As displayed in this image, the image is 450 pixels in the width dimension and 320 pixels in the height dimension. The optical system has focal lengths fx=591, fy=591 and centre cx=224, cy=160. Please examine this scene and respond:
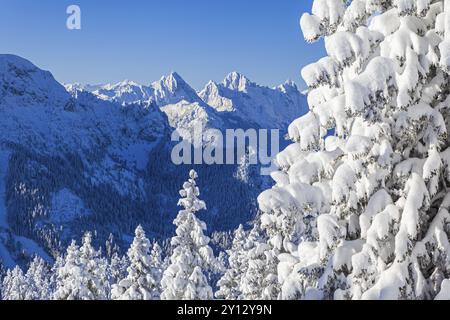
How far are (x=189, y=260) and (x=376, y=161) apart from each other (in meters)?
17.0

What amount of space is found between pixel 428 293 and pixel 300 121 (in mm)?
3327

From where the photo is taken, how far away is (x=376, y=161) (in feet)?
28.8

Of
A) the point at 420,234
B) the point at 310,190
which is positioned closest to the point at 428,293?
the point at 420,234

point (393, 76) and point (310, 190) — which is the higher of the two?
point (393, 76)

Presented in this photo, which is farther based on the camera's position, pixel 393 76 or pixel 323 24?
pixel 323 24

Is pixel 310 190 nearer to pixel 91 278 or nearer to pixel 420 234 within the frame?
pixel 420 234

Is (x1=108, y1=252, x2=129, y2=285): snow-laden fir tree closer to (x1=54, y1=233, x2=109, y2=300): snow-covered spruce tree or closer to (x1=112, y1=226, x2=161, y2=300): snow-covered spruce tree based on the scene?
(x1=54, y1=233, x2=109, y2=300): snow-covered spruce tree

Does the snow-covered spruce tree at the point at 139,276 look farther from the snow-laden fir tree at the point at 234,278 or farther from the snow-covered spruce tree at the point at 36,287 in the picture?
the snow-covered spruce tree at the point at 36,287

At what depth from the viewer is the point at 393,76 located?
332 inches

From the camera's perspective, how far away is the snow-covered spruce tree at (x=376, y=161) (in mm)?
8398

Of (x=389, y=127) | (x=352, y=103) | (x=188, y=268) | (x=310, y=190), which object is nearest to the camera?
(x=352, y=103)

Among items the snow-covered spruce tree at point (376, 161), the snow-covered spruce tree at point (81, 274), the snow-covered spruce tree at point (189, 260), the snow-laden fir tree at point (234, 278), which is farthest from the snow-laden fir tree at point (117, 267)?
the snow-covered spruce tree at point (376, 161)

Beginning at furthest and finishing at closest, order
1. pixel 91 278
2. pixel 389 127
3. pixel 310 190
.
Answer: pixel 91 278 < pixel 310 190 < pixel 389 127
